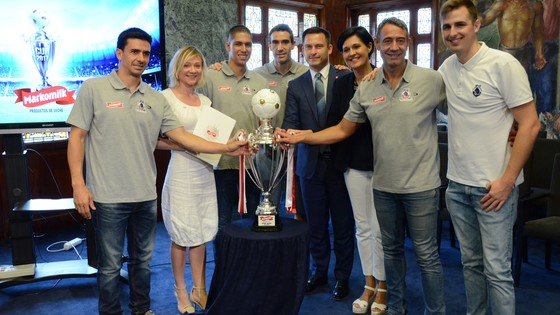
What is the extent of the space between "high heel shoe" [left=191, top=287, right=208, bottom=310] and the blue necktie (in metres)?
1.20

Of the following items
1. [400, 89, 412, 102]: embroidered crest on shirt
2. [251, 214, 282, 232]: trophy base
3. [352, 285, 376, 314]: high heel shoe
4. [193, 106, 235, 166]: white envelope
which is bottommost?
[352, 285, 376, 314]: high heel shoe

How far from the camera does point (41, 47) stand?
3.50 metres

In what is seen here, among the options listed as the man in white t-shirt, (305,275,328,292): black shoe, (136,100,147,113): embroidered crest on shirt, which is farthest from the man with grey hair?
(136,100,147,113): embroidered crest on shirt

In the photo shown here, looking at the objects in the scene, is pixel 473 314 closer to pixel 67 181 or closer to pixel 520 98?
pixel 520 98

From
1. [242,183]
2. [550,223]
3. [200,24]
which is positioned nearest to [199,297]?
[242,183]

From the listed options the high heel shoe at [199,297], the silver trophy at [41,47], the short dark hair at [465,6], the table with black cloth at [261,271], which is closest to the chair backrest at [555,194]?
the short dark hair at [465,6]

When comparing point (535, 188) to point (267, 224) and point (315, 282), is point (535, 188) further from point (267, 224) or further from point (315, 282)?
point (267, 224)

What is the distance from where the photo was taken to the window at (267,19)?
6227 mm

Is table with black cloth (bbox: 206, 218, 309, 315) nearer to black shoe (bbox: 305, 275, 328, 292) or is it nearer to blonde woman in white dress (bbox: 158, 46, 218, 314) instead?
blonde woman in white dress (bbox: 158, 46, 218, 314)

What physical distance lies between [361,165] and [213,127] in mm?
827

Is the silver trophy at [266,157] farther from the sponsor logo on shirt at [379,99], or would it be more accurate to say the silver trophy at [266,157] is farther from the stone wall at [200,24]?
the stone wall at [200,24]

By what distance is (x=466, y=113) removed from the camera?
222 cm

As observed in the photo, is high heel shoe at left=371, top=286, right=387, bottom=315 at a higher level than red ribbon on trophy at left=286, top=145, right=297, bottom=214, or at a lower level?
lower

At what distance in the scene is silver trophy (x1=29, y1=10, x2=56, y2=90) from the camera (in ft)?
11.3
